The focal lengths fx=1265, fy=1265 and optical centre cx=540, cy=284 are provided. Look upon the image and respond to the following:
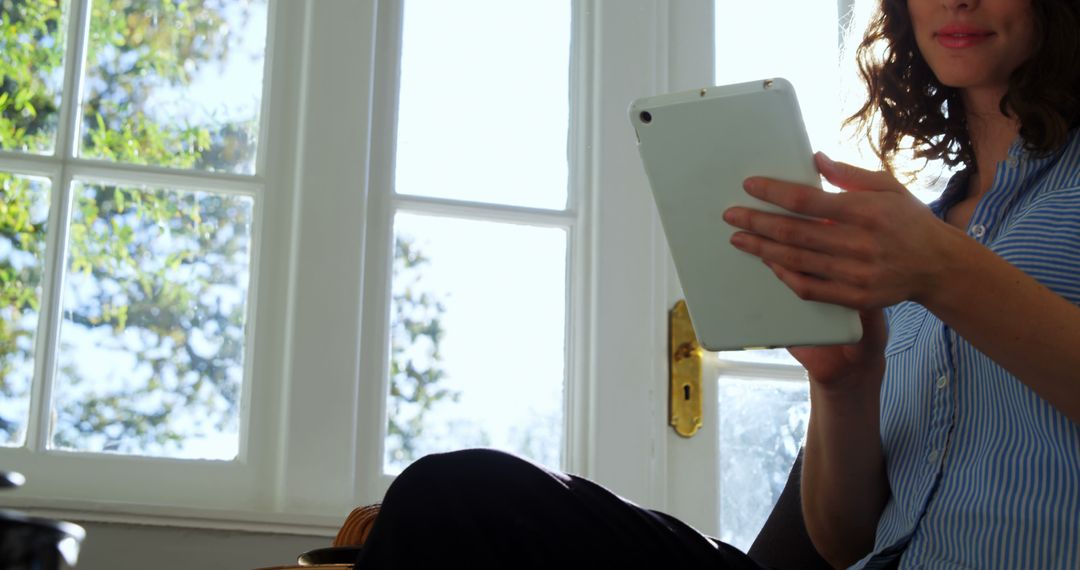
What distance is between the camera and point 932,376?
3.70 feet

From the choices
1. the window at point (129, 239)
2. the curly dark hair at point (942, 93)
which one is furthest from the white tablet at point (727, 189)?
the window at point (129, 239)

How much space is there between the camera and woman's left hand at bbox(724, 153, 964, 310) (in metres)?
Answer: 0.94

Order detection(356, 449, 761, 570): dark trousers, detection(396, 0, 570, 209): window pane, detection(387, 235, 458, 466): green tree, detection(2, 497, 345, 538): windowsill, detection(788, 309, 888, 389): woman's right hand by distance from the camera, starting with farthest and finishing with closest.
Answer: detection(396, 0, 570, 209): window pane < detection(387, 235, 458, 466): green tree < detection(2, 497, 345, 538): windowsill < detection(788, 309, 888, 389): woman's right hand < detection(356, 449, 761, 570): dark trousers

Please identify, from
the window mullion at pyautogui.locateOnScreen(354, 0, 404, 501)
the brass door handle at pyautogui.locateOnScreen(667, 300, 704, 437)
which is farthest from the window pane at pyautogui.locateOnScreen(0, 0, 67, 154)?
the brass door handle at pyautogui.locateOnScreen(667, 300, 704, 437)

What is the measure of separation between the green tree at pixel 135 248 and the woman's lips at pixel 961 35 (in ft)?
3.35

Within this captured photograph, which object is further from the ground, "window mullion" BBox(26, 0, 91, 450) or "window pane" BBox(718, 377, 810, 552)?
"window mullion" BBox(26, 0, 91, 450)

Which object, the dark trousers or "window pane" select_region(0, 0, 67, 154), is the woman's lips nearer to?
the dark trousers

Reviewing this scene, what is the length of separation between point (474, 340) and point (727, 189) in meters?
1.07

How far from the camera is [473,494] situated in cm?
95

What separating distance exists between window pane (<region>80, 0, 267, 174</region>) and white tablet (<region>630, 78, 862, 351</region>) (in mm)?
1086

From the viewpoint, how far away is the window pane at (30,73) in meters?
1.89

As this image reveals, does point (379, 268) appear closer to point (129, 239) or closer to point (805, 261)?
point (129, 239)

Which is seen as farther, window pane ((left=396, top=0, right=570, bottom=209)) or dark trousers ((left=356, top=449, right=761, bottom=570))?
window pane ((left=396, top=0, right=570, bottom=209))

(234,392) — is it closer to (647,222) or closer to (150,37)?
(150,37)
